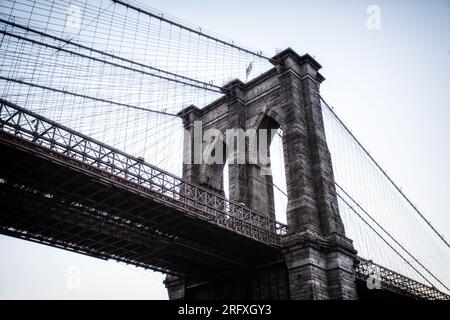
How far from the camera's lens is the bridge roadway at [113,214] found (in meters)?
16.2

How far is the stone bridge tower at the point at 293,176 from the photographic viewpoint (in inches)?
901

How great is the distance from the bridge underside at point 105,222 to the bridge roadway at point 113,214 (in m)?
0.04

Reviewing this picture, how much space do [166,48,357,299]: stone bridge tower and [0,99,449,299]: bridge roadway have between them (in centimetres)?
163

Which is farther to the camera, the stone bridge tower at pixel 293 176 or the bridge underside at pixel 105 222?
the stone bridge tower at pixel 293 176

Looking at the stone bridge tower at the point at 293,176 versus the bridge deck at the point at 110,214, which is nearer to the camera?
the bridge deck at the point at 110,214

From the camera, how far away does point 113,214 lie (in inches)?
777

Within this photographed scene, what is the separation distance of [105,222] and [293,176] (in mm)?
11278

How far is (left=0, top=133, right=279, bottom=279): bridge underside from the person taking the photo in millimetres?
16672

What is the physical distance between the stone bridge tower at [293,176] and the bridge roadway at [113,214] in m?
1.63

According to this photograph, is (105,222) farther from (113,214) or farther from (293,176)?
(293,176)

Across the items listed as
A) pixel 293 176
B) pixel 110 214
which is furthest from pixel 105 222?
pixel 293 176

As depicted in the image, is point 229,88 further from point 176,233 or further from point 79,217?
point 79,217
